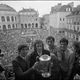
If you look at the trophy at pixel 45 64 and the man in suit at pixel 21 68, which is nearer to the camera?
the trophy at pixel 45 64

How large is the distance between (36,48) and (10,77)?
907 mm

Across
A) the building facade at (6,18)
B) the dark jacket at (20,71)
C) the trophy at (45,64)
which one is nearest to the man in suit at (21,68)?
the dark jacket at (20,71)

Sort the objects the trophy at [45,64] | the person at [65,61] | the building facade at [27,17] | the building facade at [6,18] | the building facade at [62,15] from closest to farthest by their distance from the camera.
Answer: the trophy at [45,64], the person at [65,61], the building facade at [62,15], the building facade at [6,18], the building facade at [27,17]

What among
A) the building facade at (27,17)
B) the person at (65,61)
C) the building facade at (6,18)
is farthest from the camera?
the building facade at (27,17)

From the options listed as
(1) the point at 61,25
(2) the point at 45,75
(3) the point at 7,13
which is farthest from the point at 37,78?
(3) the point at 7,13

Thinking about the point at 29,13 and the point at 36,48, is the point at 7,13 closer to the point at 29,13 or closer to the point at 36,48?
the point at 29,13

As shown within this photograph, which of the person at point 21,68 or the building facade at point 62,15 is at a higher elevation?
the building facade at point 62,15

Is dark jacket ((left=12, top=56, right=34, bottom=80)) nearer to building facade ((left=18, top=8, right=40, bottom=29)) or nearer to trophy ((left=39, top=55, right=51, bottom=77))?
trophy ((left=39, top=55, right=51, bottom=77))

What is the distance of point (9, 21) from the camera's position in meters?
18.5

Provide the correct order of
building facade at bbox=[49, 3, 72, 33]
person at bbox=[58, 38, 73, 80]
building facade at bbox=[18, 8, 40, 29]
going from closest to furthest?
1. person at bbox=[58, 38, 73, 80]
2. building facade at bbox=[49, 3, 72, 33]
3. building facade at bbox=[18, 8, 40, 29]

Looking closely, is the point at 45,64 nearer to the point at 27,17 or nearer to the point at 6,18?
the point at 6,18

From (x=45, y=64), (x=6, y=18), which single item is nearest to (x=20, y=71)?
(x=45, y=64)

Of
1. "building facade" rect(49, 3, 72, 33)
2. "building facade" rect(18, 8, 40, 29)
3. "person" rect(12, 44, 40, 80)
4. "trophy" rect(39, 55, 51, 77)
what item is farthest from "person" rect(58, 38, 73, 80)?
"building facade" rect(18, 8, 40, 29)

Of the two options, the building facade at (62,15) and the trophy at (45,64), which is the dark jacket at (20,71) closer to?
the trophy at (45,64)
